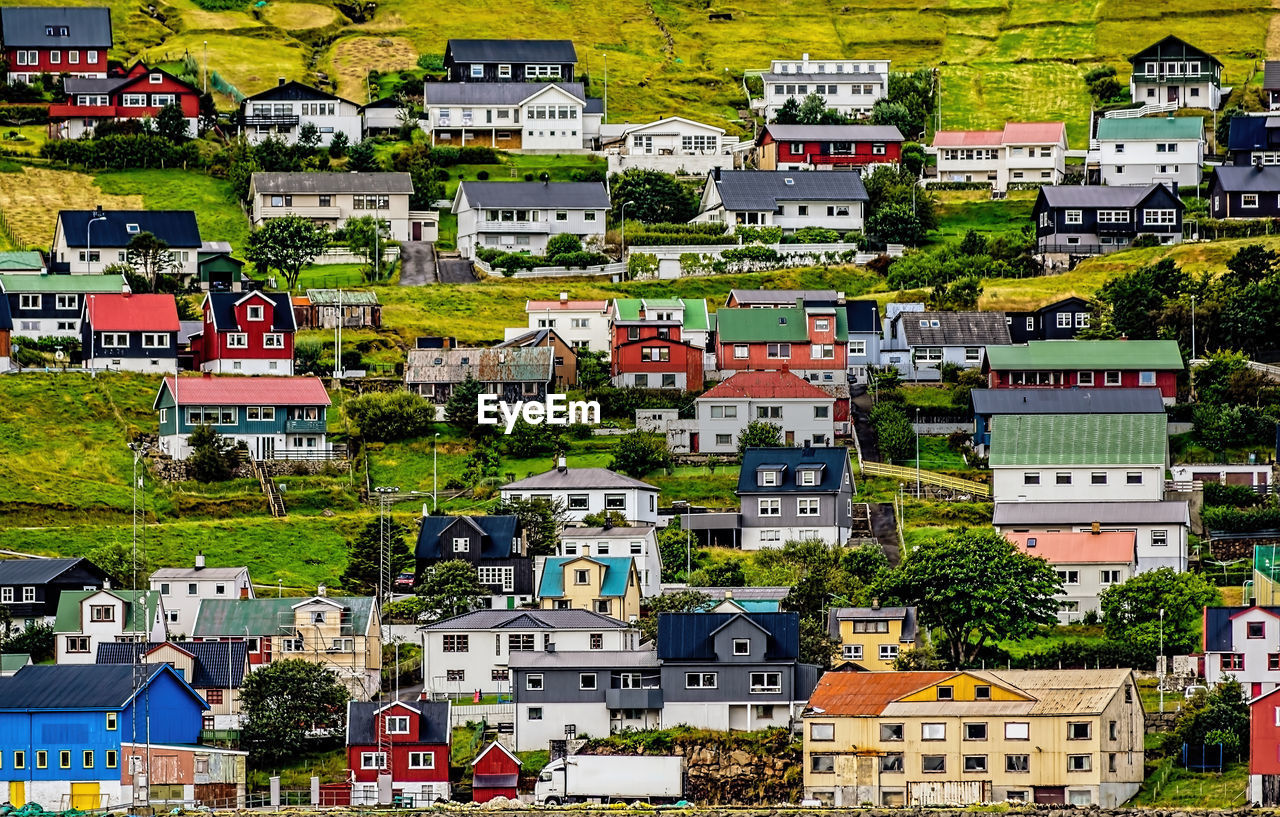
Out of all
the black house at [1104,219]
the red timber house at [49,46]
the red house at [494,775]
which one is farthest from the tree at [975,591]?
the red timber house at [49,46]

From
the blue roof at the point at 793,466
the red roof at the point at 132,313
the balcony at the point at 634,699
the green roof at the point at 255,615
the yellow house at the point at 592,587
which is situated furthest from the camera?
the red roof at the point at 132,313

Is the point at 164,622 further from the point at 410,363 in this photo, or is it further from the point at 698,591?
the point at 410,363

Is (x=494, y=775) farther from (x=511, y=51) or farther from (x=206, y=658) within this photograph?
(x=511, y=51)

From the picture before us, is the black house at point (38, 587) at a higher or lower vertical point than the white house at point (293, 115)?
lower

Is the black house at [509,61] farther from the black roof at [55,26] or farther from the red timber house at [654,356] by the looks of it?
the red timber house at [654,356]

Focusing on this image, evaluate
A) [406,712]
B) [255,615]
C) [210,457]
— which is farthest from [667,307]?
[406,712]

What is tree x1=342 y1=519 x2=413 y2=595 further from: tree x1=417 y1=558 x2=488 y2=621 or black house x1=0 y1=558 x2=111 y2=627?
black house x1=0 y1=558 x2=111 y2=627
